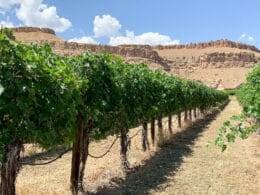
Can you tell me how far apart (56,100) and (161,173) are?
6788mm

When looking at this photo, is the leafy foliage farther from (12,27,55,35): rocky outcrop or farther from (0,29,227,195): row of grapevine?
(12,27,55,35): rocky outcrop

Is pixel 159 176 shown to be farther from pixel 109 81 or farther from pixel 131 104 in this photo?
pixel 109 81

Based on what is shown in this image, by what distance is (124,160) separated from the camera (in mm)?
13297

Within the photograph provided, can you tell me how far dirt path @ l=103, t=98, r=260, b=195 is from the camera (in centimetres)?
1130

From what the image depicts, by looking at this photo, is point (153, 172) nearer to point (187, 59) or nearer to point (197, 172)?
point (197, 172)

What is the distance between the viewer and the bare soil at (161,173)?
11.2 meters

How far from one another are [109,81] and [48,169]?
4973 millimetres

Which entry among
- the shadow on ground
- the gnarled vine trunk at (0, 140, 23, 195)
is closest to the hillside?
the shadow on ground

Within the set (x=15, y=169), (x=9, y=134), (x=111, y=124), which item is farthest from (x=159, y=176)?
(x=9, y=134)

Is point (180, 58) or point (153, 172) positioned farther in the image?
point (180, 58)

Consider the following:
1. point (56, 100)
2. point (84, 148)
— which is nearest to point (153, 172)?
point (84, 148)

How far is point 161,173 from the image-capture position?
43.1ft

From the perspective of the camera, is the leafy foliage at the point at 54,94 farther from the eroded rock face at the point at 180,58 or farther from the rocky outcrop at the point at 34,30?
the rocky outcrop at the point at 34,30

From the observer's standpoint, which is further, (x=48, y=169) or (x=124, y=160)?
(x=48, y=169)
